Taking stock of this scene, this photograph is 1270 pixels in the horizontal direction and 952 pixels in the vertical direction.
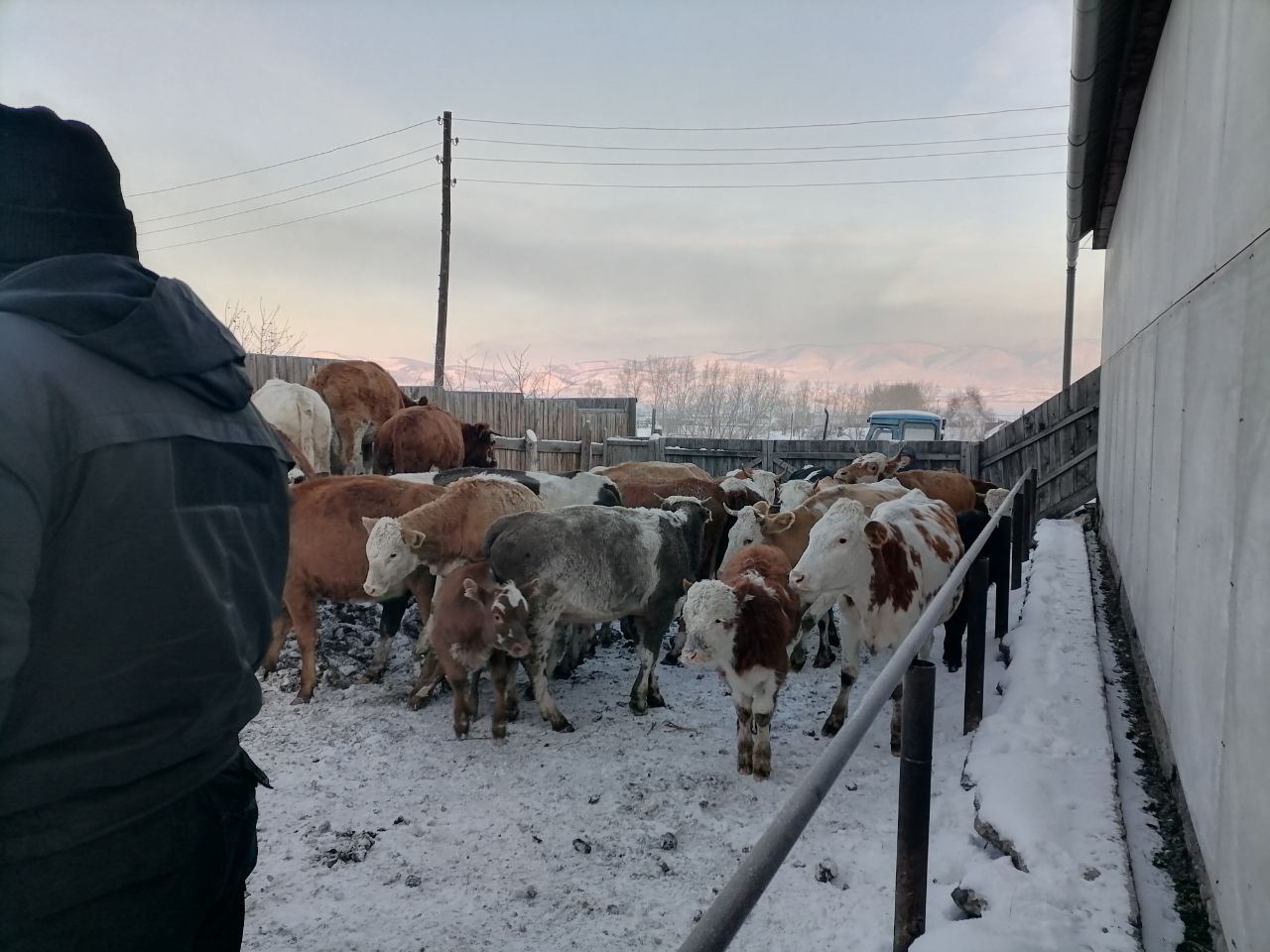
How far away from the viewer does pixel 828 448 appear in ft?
64.7

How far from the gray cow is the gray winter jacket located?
14.5 ft

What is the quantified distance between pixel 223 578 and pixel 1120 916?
9.02 feet

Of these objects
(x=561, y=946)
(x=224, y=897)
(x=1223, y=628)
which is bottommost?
(x=561, y=946)

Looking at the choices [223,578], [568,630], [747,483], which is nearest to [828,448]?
[747,483]

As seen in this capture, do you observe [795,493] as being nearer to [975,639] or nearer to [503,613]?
[503,613]

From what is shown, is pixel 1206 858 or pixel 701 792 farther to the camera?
pixel 701 792

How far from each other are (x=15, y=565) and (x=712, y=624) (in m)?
4.11

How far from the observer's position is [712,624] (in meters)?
4.90

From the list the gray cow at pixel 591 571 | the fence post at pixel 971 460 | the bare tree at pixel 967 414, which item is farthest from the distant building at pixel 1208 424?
the bare tree at pixel 967 414

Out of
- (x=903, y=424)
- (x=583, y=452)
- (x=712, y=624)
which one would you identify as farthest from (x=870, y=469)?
(x=903, y=424)

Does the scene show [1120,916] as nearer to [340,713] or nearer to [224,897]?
[224,897]

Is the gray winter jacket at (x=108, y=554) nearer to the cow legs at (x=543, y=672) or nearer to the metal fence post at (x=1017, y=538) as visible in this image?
the cow legs at (x=543, y=672)

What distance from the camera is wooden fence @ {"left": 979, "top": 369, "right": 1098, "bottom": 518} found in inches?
487

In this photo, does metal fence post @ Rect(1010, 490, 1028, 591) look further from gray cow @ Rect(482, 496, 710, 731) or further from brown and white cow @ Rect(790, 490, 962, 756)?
gray cow @ Rect(482, 496, 710, 731)
